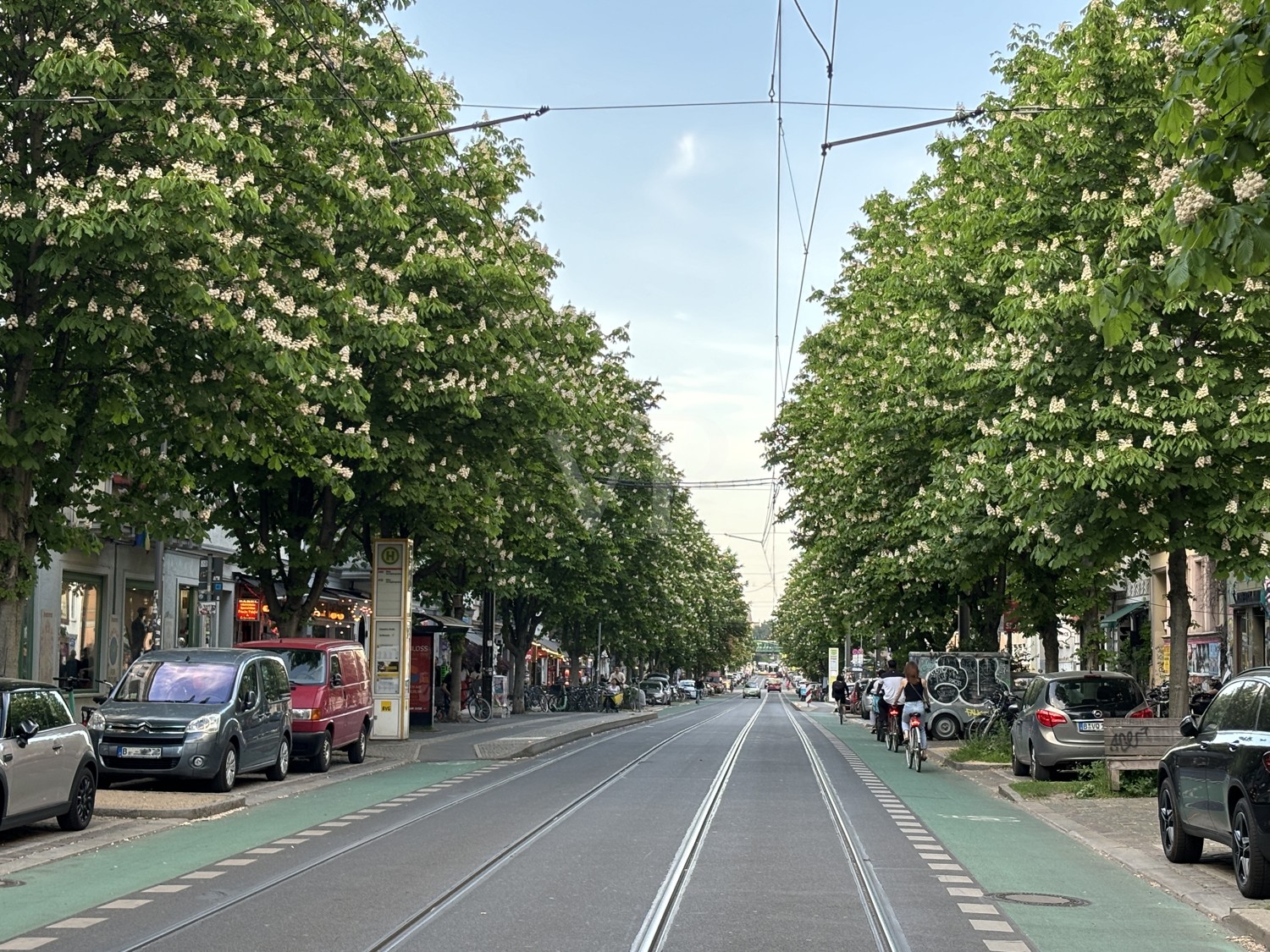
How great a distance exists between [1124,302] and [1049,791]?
14383mm

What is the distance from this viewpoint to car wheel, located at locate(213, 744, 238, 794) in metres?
20.2

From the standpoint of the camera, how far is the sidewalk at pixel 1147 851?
1078 cm

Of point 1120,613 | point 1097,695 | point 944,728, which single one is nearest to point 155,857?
point 1097,695

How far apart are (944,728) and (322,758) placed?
19.9m

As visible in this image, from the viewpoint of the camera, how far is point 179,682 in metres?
21.4

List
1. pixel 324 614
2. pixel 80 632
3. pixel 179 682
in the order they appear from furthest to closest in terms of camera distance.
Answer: pixel 324 614 < pixel 80 632 < pixel 179 682

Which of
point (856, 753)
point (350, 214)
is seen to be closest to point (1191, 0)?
point (350, 214)

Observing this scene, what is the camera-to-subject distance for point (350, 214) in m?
24.5

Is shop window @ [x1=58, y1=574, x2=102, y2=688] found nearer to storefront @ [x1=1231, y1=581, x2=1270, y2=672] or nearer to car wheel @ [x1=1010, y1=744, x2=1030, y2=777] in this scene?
car wheel @ [x1=1010, y1=744, x2=1030, y2=777]

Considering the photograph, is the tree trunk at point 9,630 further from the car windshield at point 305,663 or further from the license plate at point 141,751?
the car windshield at point 305,663

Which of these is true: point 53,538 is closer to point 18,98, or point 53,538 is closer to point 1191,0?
point 18,98

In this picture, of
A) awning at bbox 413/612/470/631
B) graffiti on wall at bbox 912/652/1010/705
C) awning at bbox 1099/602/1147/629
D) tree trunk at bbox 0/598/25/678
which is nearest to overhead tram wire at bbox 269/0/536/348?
tree trunk at bbox 0/598/25/678

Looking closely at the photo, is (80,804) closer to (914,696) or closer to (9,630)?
(9,630)

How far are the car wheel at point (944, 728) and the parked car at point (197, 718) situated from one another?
20988 millimetres
